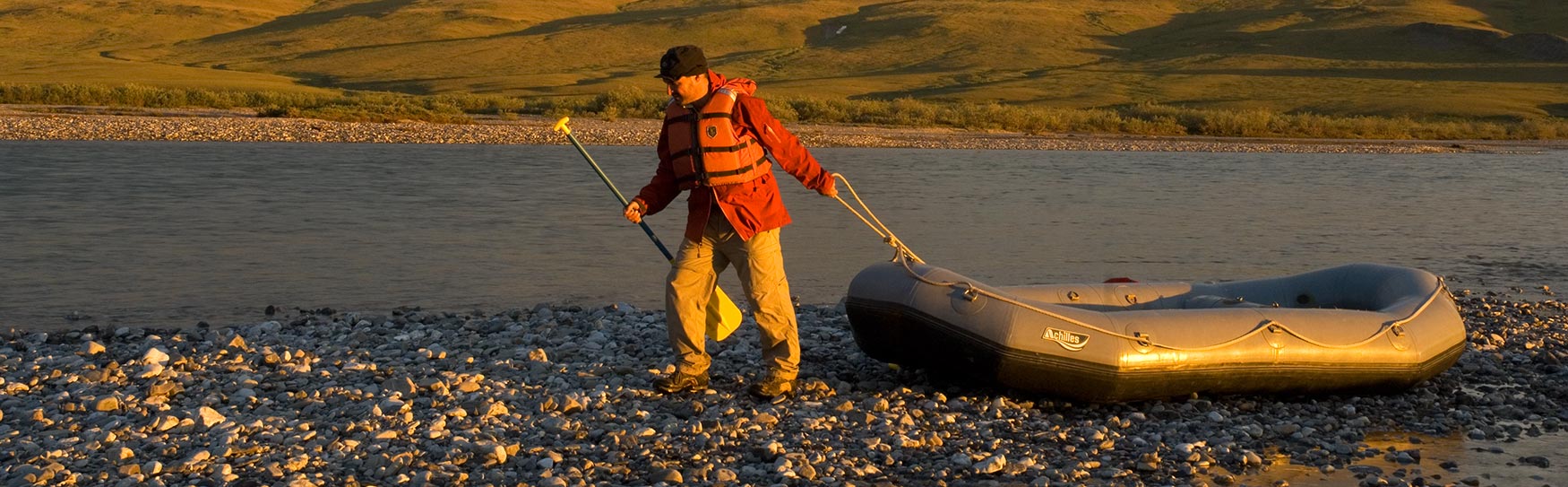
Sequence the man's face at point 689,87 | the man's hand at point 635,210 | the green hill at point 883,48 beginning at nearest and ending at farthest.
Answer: the man's face at point 689,87
the man's hand at point 635,210
the green hill at point 883,48

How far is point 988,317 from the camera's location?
293 inches

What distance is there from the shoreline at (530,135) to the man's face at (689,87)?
24.5 m

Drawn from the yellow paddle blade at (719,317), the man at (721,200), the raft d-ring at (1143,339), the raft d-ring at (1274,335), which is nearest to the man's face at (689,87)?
the man at (721,200)

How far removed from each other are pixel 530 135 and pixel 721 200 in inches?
1056

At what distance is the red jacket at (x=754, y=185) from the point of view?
7113 millimetres

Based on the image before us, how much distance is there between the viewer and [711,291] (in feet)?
24.7

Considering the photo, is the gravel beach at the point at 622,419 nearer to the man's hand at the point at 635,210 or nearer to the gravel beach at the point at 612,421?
the gravel beach at the point at 612,421

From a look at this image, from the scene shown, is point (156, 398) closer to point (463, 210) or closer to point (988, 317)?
point (988, 317)

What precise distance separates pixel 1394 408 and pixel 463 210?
39.5ft

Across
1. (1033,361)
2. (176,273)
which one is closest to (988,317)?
(1033,361)

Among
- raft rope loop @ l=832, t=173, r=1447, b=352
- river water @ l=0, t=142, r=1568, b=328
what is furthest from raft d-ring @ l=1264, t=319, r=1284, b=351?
river water @ l=0, t=142, r=1568, b=328

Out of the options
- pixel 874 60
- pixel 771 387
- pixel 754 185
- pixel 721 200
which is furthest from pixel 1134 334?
pixel 874 60

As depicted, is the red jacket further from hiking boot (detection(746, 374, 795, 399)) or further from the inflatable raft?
the inflatable raft

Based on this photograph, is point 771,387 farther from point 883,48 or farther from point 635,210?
point 883,48
